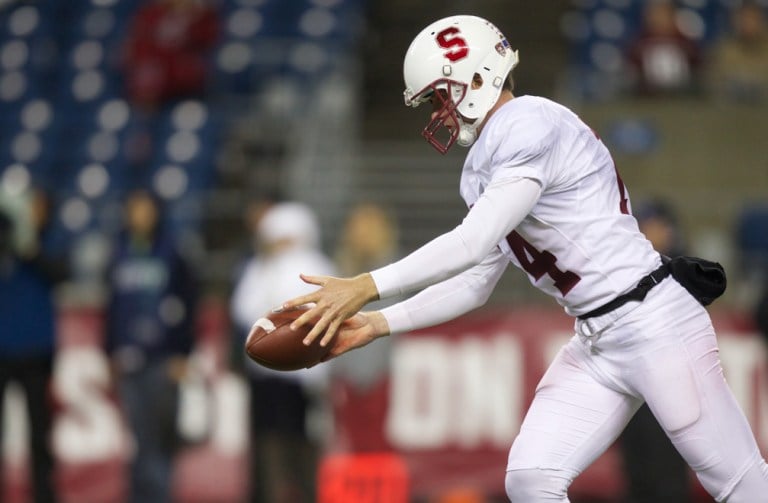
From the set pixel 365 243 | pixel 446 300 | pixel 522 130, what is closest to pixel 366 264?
pixel 365 243

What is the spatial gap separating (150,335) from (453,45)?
3.79 metres

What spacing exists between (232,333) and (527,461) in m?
3.56

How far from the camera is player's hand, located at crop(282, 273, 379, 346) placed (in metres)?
3.67

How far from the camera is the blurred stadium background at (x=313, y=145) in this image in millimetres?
8062

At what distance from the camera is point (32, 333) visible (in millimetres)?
7246

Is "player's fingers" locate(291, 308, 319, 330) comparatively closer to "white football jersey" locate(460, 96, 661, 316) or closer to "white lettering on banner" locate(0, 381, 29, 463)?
"white football jersey" locate(460, 96, 661, 316)

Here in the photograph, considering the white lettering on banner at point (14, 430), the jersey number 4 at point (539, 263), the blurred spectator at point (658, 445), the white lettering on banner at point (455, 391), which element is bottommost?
the white lettering on banner at point (14, 430)

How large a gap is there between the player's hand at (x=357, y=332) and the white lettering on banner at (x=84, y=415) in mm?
4313

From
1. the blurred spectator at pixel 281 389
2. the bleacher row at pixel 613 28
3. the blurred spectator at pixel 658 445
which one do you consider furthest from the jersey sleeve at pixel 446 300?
the bleacher row at pixel 613 28

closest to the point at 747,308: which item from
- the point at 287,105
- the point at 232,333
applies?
the point at 232,333

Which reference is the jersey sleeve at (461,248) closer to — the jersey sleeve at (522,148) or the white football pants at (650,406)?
the jersey sleeve at (522,148)

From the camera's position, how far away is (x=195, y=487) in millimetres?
7969

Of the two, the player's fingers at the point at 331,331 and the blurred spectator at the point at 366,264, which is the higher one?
Answer: the player's fingers at the point at 331,331

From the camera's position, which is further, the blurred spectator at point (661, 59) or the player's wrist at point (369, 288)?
the blurred spectator at point (661, 59)
